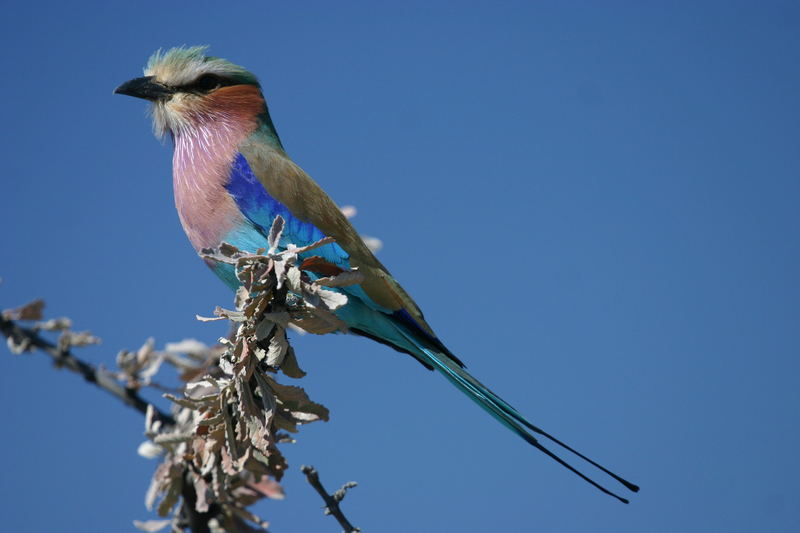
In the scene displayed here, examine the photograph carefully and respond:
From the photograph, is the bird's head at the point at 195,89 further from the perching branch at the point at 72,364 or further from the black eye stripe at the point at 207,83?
the perching branch at the point at 72,364

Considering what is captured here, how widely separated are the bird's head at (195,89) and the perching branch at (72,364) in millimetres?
1858

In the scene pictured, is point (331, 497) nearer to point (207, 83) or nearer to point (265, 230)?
point (265, 230)

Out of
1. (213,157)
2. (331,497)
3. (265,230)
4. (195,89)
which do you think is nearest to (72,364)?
(331,497)

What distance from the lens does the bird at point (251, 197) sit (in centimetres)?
333

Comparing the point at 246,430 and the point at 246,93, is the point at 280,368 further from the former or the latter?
the point at 246,93

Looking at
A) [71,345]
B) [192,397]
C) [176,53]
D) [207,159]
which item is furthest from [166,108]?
[192,397]

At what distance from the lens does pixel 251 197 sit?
3385 mm

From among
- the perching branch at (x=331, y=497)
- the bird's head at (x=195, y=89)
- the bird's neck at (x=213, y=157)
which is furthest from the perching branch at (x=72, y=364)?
the bird's head at (x=195, y=89)

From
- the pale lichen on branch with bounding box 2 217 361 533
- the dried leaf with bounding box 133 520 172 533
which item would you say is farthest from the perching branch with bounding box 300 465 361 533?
the dried leaf with bounding box 133 520 172 533

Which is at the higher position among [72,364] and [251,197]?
[251,197]

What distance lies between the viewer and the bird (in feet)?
10.9

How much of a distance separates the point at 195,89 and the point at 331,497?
2.67 metres

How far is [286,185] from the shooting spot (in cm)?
350

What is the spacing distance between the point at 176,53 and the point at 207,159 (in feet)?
2.15
